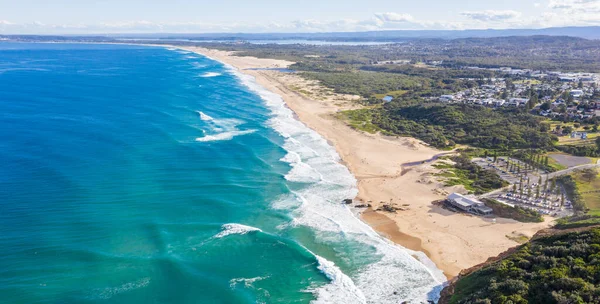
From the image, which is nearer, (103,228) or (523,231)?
(103,228)

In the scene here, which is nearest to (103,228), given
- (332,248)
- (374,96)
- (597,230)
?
(332,248)

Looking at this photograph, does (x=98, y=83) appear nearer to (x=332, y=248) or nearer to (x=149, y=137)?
(x=149, y=137)

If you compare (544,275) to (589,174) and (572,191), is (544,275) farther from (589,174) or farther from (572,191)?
(589,174)

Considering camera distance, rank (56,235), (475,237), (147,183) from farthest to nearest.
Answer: (147,183) < (475,237) < (56,235)

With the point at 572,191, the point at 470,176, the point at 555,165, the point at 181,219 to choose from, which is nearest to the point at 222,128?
the point at 181,219

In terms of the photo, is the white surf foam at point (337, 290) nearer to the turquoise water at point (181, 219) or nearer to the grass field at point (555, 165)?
the turquoise water at point (181, 219)

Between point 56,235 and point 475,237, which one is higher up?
point 56,235
